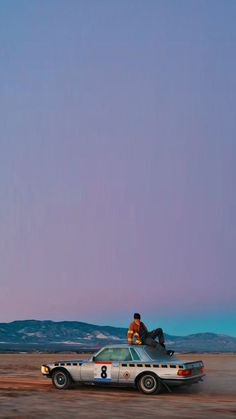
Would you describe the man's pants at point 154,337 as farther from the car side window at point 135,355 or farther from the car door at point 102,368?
the car door at point 102,368

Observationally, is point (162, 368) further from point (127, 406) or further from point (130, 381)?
point (127, 406)

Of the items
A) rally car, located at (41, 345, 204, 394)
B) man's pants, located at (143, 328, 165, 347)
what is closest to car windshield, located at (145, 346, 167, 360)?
rally car, located at (41, 345, 204, 394)

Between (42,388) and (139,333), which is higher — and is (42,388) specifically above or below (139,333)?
below

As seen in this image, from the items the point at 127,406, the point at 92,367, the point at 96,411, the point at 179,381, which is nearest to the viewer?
the point at 96,411

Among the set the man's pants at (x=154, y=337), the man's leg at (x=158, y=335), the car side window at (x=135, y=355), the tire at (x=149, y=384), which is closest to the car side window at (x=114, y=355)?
the car side window at (x=135, y=355)

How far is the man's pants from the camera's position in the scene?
55.5 ft

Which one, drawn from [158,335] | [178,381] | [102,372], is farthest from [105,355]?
[178,381]

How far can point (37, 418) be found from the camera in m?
10.9

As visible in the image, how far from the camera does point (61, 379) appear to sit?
54.8 ft

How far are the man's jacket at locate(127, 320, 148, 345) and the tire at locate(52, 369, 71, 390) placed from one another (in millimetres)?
2113

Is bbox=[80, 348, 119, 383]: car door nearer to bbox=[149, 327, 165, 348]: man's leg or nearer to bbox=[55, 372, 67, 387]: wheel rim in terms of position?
bbox=[55, 372, 67, 387]: wheel rim

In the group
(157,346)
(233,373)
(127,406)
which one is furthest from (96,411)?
(233,373)

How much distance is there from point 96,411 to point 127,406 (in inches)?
44.4

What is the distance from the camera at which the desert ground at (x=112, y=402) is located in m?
11.5
